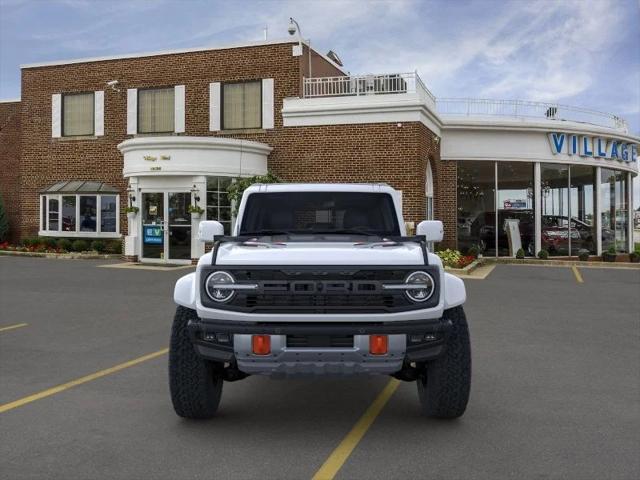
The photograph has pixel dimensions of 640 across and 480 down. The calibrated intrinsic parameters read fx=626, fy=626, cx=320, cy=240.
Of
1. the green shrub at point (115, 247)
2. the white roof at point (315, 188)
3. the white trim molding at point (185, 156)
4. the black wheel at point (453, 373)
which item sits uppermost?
the white trim molding at point (185, 156)

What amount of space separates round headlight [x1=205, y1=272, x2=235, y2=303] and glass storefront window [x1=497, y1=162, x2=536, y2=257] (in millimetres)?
20698

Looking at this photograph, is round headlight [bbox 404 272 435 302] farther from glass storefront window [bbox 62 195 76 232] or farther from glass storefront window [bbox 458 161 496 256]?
glass storefront window [bbox 62 195 76 232]

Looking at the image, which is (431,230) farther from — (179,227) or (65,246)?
(65,246)

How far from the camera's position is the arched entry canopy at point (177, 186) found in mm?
19688

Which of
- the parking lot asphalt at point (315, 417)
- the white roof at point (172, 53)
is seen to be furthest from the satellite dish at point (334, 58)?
the parking lot asphalt at point (315, 417)

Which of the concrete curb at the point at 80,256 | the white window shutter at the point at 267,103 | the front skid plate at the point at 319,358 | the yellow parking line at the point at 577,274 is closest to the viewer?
the front skid plate at the point at 319,358

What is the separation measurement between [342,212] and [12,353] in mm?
4321

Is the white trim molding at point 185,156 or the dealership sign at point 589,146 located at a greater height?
the dealership sign at point 589,146

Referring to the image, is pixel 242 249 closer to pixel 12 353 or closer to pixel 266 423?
pixel 266 423

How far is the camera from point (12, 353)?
287 inches

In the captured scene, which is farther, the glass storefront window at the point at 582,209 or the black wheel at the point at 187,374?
the glass storefront window at the point at 582,209

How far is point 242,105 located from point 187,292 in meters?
18.8

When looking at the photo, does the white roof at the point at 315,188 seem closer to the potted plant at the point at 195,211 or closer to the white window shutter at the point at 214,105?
the potted plant at the point at 195,211

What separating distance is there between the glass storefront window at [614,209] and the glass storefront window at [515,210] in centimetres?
394
